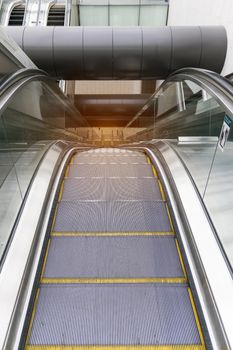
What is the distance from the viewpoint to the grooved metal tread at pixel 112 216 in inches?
94.5

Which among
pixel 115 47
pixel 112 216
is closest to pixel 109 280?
pixel 112 216

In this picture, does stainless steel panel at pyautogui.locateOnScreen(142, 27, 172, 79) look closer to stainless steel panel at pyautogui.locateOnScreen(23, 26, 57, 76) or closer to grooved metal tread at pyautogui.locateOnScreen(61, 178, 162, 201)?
stainless steel panel at pyautogui.locateOnScreen(23, 26, 57, 76)

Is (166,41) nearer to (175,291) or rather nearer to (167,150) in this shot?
(167,150)

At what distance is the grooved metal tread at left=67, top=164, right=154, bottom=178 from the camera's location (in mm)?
3529

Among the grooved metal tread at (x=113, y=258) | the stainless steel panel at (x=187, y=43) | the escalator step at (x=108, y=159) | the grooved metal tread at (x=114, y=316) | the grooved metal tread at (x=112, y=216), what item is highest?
the stainless steel panel at (x=187, y=43)

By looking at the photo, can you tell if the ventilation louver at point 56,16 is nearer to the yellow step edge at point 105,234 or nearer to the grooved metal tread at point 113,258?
the yellow step edge at point 105,234

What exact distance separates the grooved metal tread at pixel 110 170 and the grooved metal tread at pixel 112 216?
820 mm

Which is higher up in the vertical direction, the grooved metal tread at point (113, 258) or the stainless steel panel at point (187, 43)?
the stainless steel panel at point (187, 43)

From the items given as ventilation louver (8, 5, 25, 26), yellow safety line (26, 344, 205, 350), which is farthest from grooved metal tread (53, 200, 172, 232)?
ventilation louver (8, 5, 25, 26)

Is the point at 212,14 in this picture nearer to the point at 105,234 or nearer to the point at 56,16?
the point at 105,234

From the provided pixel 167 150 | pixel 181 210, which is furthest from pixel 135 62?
pixel 181 210

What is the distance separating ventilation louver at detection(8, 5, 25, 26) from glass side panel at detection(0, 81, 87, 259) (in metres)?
9.15

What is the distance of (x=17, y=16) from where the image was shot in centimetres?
1191

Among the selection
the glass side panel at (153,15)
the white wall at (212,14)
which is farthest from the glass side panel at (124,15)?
the white wall at (212,14)
